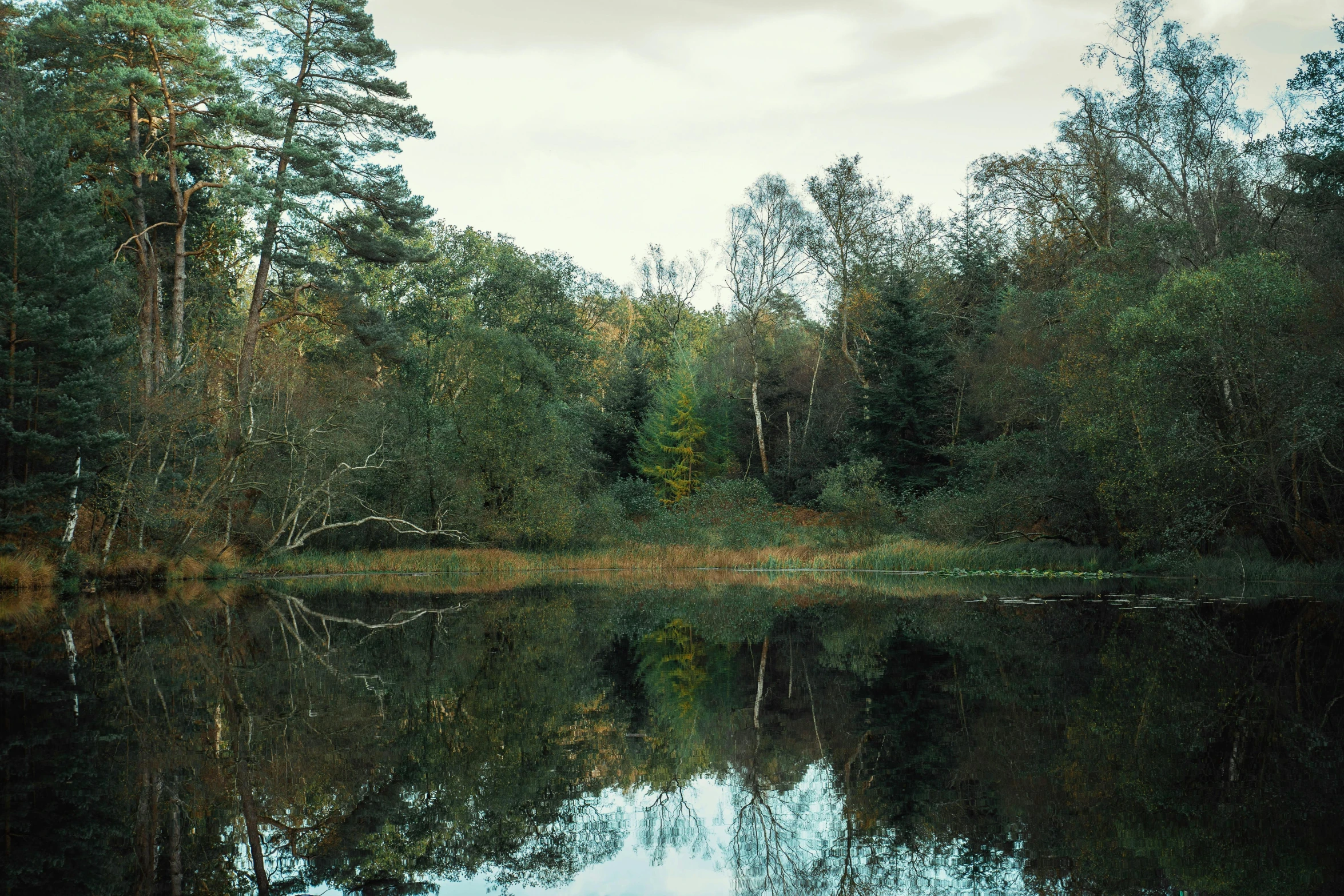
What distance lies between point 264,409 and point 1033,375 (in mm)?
20344

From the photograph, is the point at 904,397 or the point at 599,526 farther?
the point at 904,397

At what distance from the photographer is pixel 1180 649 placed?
373 inches

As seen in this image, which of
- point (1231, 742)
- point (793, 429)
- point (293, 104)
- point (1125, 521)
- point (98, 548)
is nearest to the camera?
point (1231, 742)

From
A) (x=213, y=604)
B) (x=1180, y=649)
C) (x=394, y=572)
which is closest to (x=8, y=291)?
(x=213, y=604)

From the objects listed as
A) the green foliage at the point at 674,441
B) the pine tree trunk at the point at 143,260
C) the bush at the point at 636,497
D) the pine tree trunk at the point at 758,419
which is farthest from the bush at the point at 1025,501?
the pine tree trunk at the point at 143,260

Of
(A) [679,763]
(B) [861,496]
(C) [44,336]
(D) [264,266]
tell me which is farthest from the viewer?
(B) [861,496]

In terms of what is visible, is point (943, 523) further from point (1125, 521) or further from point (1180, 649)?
point (1180, 649)

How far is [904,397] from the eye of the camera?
32.3 metres

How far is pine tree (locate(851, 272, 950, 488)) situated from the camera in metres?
32.2

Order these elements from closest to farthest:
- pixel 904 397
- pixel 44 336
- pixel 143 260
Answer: pixel 44 336
pixel 143 260
pixel 904 397

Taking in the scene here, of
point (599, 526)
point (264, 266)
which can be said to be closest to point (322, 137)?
point (264, 266)

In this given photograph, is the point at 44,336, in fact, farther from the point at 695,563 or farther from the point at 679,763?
the point at 679,763

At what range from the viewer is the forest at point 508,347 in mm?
17219

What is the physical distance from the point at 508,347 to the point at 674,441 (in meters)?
11.6
